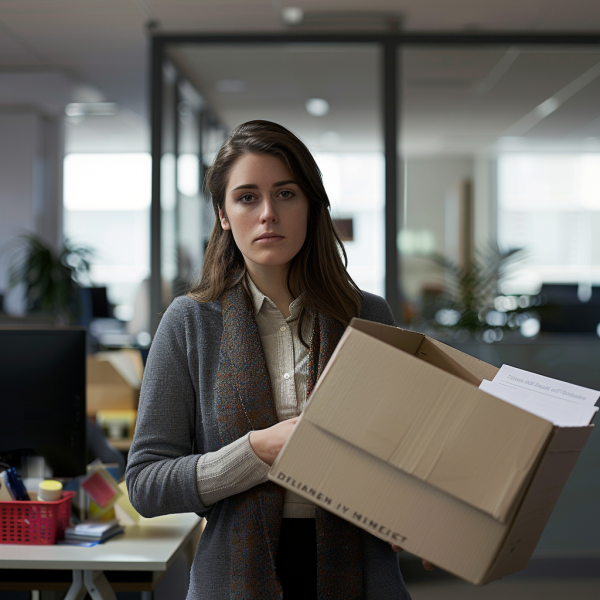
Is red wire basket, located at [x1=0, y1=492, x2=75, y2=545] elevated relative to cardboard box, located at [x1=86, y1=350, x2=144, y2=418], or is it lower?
lower

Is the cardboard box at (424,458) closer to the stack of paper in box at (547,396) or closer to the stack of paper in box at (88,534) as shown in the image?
the stack of paper in box at (547,396)

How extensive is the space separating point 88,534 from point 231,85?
118 inches

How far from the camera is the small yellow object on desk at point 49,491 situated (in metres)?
1.38

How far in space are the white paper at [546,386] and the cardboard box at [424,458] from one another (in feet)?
0.20

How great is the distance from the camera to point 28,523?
4.50 feet

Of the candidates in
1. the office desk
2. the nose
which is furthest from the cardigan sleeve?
the office desk

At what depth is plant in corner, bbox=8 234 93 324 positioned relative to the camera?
18.0 feet

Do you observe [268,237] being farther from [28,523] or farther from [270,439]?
[28,523]

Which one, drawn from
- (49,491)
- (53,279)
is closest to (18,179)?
(53,279)

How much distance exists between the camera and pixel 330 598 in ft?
3.24

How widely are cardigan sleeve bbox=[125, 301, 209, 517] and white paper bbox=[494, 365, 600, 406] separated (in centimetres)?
51

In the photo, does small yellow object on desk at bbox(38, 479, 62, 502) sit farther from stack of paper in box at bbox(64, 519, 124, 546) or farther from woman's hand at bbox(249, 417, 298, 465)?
woman's hand at bbox(249, 417, 298, 465)

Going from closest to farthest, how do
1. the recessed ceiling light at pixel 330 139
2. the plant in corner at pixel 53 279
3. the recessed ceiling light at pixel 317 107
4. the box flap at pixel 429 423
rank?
1. the box flap at pixel 429 423
2. the recessed ceiling light at pixel 330 139
3. the recessed ceiling light at pixel 317 107
4. the plant in corner at pixel 53 279

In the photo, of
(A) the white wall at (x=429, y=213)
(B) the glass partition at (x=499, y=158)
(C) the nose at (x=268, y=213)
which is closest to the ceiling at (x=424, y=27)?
(B) the glass partition at (x=499, y=158)
